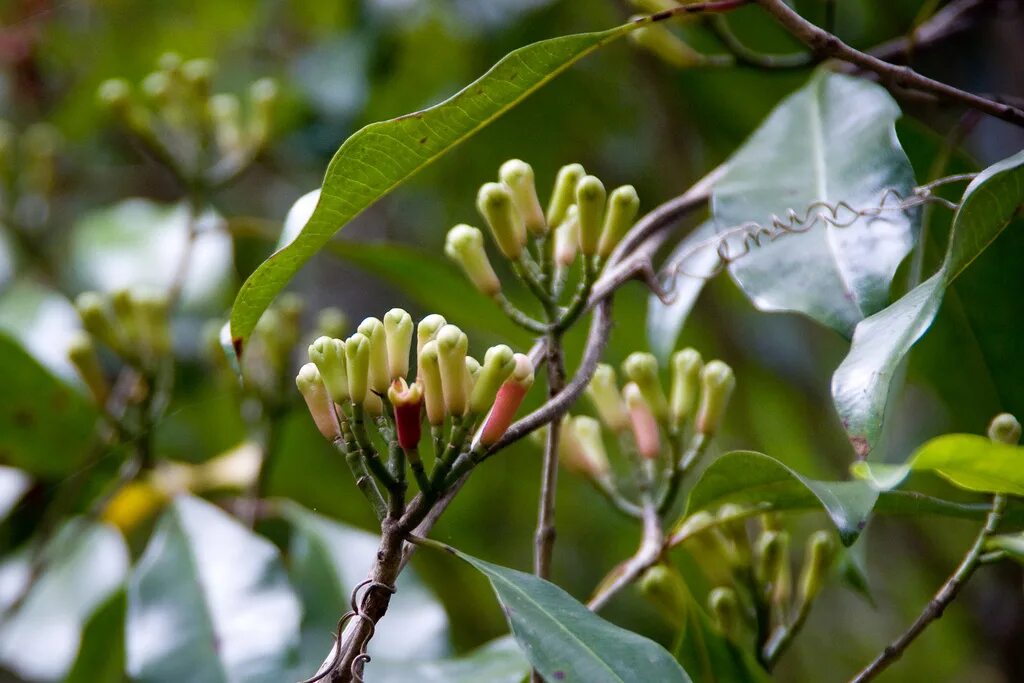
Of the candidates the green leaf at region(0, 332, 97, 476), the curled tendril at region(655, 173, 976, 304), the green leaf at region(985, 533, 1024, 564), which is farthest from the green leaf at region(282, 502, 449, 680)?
the green leaf at region(985, 533, 1024, 564)

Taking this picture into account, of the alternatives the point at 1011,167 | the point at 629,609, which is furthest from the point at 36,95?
the point at 1011,167

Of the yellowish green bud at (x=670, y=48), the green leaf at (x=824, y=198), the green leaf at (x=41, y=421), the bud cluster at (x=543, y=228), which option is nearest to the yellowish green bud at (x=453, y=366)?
the bud cluster at (x=543, y=228)

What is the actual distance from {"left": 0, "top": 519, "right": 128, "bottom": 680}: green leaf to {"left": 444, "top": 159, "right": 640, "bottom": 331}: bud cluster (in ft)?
2.24

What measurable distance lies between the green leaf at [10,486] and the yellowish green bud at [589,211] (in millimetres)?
949

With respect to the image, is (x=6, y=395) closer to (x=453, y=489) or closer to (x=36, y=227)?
(x=36, y=227)

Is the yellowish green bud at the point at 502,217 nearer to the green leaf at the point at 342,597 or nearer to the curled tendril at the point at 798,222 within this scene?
the curled tendril at the point at 798,222

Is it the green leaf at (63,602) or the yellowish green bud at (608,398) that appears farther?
the green leaf at (63,602)

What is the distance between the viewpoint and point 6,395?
1.25 metres

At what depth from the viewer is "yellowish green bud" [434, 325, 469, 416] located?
1.94ft

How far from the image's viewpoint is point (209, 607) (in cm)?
94

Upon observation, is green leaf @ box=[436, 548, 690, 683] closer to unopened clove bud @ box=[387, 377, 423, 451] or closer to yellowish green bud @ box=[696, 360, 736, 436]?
unopened clove bud @ box=[387, 377, 423, 451]

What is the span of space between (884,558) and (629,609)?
24.3 inches

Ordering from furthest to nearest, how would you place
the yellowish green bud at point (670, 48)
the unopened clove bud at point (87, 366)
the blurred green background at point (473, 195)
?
the blurred green background at point (473, 195)
the unopened clove bud at point (87, 366)
the yellowish green bud at point (670, 48)

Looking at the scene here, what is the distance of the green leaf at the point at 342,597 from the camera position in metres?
0.95
